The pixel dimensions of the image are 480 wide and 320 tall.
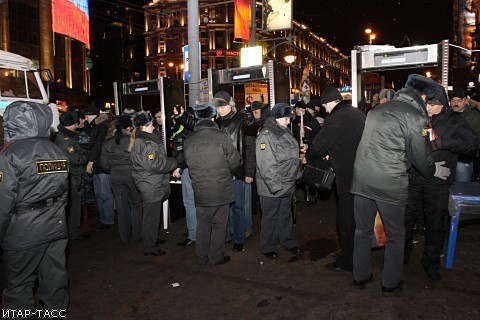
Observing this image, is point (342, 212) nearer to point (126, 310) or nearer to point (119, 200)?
point (126, 310)

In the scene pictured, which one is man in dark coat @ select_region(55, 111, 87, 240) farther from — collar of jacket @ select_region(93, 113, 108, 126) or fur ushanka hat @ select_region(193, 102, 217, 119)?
fur ushanka hat @ select_region(193, 102, 217, 119)

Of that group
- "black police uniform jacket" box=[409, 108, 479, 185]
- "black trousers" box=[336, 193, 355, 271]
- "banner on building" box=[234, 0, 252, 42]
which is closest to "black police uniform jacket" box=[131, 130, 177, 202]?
"black trousers" box=[336, 193, 355, 271]

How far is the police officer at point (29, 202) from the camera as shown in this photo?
3188mm

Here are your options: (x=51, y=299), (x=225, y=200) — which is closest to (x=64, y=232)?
(x=51, y=299)

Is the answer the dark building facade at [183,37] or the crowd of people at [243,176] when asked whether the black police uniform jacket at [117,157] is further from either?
the dark building facade at [183,37]

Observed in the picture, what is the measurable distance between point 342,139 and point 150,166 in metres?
2.70

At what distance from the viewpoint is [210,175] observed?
498 centimetres

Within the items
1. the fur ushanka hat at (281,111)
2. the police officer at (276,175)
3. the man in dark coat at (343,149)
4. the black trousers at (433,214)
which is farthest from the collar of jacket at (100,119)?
the black trousers at (433,214)

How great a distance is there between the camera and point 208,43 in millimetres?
66250

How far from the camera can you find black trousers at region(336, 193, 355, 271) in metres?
4.63

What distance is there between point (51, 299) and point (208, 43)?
66419 millimetres

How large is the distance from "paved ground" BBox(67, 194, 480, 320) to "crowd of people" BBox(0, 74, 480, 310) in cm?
21

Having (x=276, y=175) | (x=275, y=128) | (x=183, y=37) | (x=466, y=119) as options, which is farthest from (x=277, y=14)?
(x=183, y=37)

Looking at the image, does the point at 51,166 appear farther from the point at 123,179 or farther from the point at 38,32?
the point at 38,32
